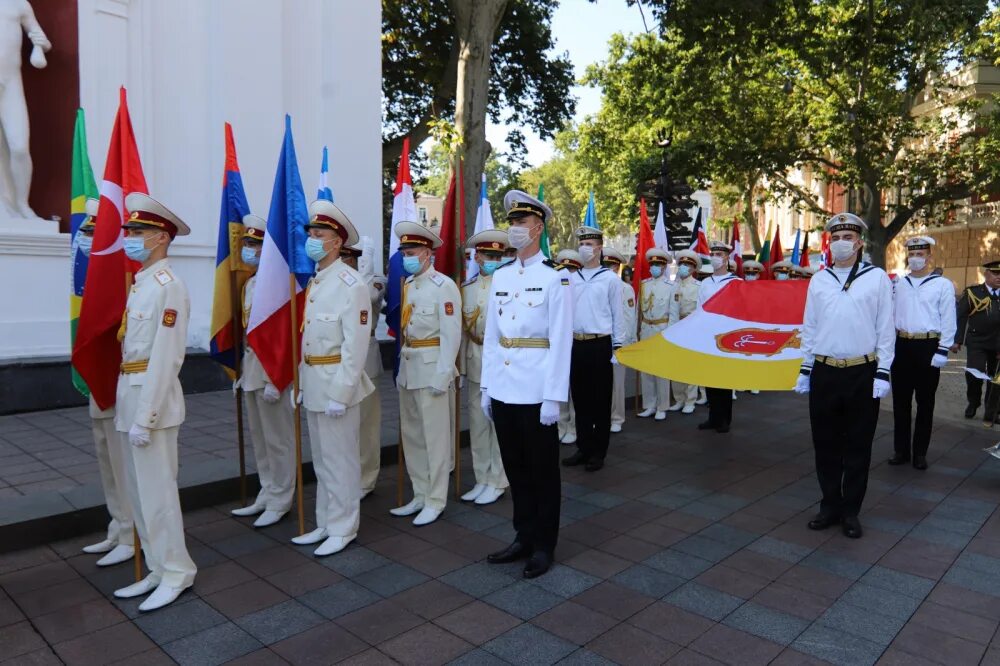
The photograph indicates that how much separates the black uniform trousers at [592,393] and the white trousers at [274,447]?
263 centimetres

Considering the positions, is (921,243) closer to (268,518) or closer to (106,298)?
(268,518)

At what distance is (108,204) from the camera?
4293mm

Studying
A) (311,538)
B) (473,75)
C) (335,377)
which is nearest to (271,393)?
(335,377)

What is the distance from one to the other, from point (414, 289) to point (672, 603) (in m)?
2.67

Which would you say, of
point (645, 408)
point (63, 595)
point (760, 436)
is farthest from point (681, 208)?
point (63, 595)

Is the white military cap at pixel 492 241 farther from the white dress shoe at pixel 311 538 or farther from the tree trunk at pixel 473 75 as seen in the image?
the tree trunk at pixel 473 75

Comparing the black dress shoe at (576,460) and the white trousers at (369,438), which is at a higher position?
A: the white trousers at (369,438)

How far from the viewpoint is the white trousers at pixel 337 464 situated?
183 inches

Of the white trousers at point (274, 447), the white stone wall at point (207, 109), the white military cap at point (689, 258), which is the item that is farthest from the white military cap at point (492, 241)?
the white stone wall at point (207, 109)

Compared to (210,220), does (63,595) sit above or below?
below

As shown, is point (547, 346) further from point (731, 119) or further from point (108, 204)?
point (731, 119)

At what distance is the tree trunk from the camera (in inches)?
480

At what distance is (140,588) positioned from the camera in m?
3.93

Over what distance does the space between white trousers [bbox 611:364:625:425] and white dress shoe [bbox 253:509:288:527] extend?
438 cm
